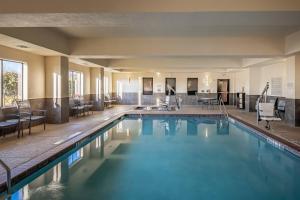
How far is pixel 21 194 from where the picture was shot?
12.1ft

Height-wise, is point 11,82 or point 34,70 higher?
point 34,70

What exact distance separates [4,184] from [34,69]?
17.7 feet

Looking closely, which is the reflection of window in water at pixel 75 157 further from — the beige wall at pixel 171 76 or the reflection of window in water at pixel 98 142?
the beige wall at pixel 171 76

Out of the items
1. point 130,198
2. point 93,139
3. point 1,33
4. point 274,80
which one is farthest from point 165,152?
point 274,80

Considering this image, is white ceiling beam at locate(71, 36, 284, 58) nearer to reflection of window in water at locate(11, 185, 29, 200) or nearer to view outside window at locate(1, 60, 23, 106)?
view outside window at locate(1, 60, 23, 106)

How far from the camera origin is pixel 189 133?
344 inches

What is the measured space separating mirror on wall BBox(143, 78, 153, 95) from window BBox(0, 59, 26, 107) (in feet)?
37.0

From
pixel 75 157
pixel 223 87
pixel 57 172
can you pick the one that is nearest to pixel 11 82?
pixel 75 157

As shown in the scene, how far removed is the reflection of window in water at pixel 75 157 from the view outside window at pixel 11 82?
2613mm

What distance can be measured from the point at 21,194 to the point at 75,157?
1.93 m

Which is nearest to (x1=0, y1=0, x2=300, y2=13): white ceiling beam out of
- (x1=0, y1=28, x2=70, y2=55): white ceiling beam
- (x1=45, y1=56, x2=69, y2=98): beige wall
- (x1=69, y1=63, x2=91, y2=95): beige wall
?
(x1=0, y1=28, x2=70, y2=55): white ceiling beam

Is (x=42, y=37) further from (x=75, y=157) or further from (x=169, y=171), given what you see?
(x=169, y=171)

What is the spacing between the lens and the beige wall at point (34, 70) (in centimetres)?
745

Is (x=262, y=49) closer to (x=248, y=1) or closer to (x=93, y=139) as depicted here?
(x=248, y=1)
